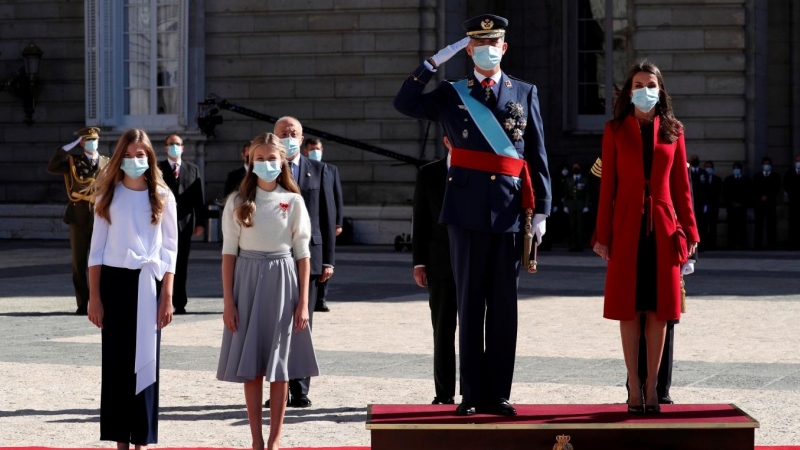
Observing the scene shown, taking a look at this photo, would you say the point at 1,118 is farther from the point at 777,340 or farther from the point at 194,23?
the point at 777,340

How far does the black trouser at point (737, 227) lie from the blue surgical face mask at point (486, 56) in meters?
18.2

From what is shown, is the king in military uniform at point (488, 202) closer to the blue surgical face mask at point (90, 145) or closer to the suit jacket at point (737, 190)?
the blue surgical face mask at point (90, 145)

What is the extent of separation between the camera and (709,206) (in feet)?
79.7

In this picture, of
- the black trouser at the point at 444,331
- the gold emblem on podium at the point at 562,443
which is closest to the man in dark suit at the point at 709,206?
the black trouser at the point at 444,331

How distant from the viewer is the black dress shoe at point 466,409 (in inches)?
266

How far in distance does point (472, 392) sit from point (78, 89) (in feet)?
71.9

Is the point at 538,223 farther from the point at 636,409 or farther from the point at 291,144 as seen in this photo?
the point at 291,144

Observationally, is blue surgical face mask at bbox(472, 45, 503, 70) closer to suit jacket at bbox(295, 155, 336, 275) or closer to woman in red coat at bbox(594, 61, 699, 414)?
woman in red coat at bbox(594, 61, 699, 414)

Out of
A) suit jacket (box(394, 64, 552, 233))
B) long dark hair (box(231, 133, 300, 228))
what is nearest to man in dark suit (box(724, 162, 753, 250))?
suit jacket (box(394, 64, 552, 233))

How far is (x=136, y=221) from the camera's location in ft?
23.5

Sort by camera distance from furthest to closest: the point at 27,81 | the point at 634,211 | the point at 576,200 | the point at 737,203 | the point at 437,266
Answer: the point at 27,81 < the point at 576,200 < the point at 737,203 < the point at 437,266 < the point at 634,211

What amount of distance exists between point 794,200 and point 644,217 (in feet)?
61.2

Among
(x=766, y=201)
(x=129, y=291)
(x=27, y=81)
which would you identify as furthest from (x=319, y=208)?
(x=27, y=81)

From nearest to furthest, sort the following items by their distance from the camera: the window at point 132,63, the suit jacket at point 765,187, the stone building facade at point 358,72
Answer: the suit jacket at point 765,187, the stone building facade at point 358,72, the window at point 132,63
